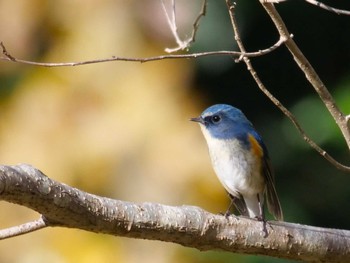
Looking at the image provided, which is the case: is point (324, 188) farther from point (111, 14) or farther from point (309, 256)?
point (309, 256)

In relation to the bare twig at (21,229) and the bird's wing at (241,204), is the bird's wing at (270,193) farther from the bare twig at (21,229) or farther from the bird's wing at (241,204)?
the bare twig at (21,229)

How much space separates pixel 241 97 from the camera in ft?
24.5

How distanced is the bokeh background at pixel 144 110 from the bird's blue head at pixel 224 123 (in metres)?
1.06

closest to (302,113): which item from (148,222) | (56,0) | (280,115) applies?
(280,115)

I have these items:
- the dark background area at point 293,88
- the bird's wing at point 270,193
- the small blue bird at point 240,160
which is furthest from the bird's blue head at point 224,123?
the dark background area at point 293,88

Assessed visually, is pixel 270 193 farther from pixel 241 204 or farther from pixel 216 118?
pixel 216 118

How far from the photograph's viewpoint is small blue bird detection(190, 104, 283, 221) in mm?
5203

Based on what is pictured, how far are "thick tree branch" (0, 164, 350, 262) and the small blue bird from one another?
0.85 m

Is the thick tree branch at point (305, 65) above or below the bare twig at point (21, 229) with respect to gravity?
above

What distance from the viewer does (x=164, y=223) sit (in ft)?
12.8

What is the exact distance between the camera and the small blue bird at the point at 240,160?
17.1ft

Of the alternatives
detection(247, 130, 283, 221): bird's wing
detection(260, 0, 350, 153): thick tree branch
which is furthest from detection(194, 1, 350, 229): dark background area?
detection(260, 0, 350, 153): thick tree branch

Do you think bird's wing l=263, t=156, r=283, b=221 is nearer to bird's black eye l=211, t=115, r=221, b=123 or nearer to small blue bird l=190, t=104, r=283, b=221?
small blue bird l=190, t=104, r=283, b=221

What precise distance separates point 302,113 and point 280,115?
1.17 ft
